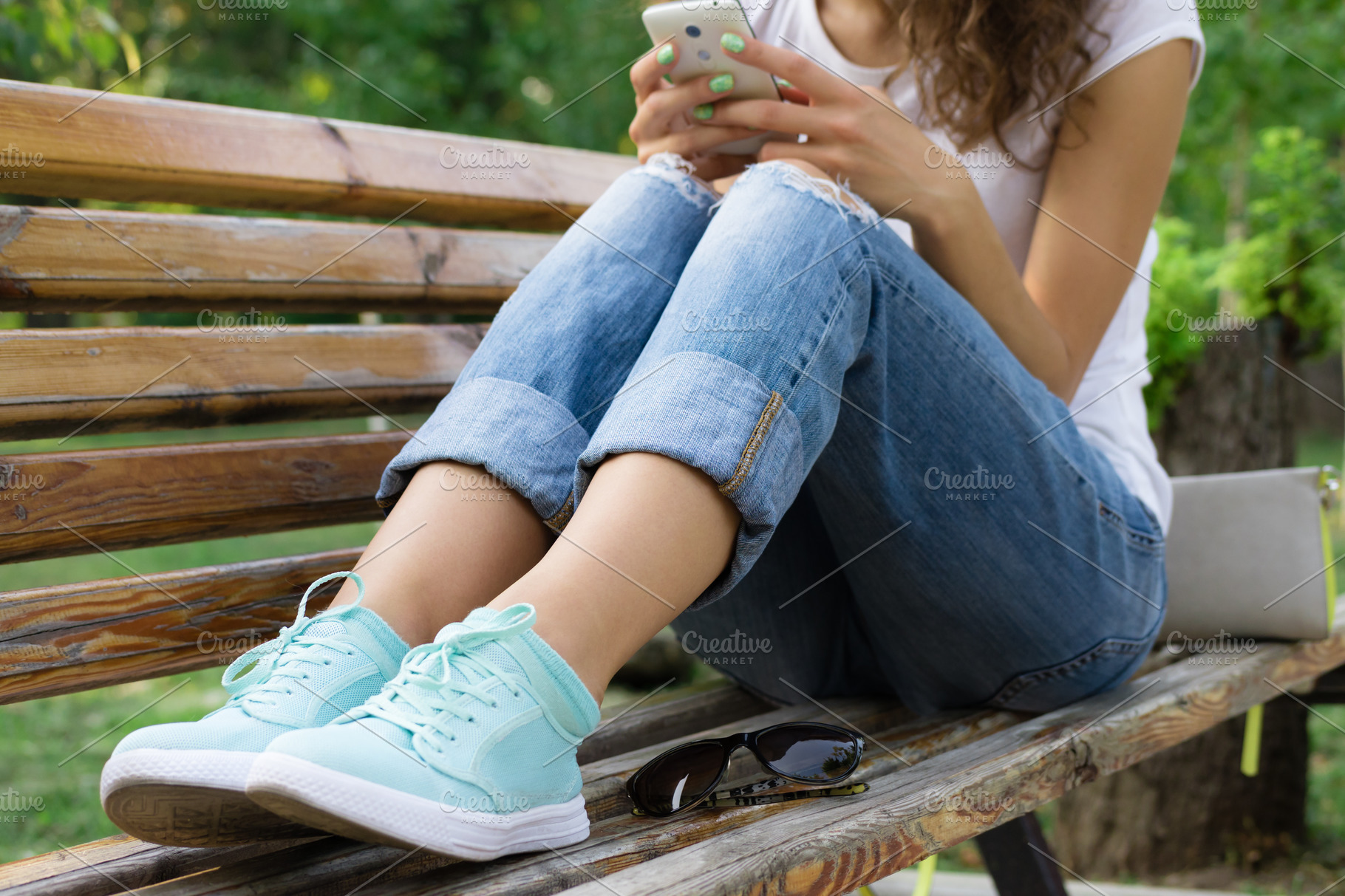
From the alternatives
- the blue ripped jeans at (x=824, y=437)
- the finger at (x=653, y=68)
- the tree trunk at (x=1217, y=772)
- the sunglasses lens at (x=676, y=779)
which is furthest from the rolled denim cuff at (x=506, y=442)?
the tree trunk at (x=1217, y=772)

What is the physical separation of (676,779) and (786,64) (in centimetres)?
70

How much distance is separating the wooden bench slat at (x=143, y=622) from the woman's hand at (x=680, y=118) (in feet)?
1.97

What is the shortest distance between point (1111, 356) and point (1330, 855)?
5.05 ft

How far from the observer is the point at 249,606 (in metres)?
1.12

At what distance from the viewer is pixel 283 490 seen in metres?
1.19

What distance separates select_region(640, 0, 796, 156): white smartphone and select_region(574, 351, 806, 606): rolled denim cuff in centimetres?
44

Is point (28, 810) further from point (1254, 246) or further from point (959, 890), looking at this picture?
point (1254, 246)

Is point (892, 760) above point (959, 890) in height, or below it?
above

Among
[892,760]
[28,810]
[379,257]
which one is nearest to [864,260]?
[892,760]

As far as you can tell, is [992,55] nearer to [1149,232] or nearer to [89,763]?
[1149,232]

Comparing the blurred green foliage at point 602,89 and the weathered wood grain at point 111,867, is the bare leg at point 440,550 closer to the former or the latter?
the weathered wood grain at point 111,867

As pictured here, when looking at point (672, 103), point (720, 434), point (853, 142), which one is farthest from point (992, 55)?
point (720, 434)

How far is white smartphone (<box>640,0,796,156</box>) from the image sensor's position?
3.43 ft

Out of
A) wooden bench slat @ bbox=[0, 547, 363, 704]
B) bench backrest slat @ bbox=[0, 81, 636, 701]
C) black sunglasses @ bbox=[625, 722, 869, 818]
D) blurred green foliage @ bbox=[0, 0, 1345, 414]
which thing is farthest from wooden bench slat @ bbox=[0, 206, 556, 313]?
blurred green foliage @ bbox=[0, 0, 1345, 414]
